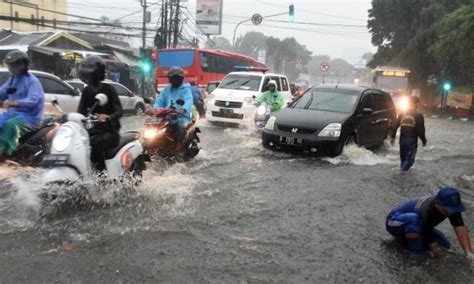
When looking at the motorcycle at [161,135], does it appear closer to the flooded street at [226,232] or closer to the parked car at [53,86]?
the flooded street at [226,232]

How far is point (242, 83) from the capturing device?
1625cm

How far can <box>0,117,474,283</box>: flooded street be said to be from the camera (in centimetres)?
426

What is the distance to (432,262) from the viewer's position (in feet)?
15.8

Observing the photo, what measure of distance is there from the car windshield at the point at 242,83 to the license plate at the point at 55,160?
11.1m

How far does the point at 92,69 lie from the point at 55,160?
1.19 metres

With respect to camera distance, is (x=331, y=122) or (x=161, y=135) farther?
(x=331, y=122)

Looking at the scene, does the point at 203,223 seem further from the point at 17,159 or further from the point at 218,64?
the point at 218,64

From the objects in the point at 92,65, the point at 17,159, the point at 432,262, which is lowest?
the point at 432,262

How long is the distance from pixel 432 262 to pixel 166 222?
2.69 m

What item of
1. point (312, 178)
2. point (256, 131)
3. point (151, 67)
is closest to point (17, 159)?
point (312, 178)

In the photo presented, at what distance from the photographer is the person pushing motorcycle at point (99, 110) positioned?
562cm

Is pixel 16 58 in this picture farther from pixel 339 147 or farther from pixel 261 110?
pixel 261 110

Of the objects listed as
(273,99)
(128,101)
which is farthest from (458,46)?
(128,101)

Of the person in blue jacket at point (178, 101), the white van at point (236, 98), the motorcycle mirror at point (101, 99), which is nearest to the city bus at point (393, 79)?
the white van at point (236, 98)
